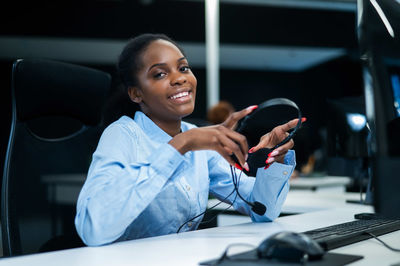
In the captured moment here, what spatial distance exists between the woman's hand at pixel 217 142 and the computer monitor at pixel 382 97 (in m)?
0.30

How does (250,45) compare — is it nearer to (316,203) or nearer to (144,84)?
(316,203)

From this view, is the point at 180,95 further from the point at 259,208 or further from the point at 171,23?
the point at 171,23

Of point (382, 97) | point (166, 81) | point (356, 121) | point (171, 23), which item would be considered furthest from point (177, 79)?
point (171, 23)

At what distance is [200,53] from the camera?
25.8 ft

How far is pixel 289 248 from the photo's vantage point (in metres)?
0.86

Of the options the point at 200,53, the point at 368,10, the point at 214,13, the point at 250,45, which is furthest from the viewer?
the point at 200,53

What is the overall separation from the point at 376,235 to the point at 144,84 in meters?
0.75

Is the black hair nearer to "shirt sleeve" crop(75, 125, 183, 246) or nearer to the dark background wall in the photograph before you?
"shirt sleeve" crop(75, 125, 183, 246)

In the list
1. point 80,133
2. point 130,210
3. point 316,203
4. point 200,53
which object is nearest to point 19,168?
point 80,133

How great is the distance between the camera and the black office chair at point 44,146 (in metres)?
1.49

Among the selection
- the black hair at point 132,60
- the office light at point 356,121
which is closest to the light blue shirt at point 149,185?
the black hair at point 132,60

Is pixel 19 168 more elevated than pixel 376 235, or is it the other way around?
pixel 19 168

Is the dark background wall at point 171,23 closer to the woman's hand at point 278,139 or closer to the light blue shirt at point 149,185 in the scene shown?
the light blue shirt at point 149,185

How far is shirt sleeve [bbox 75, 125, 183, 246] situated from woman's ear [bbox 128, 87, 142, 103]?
0.29 meters
